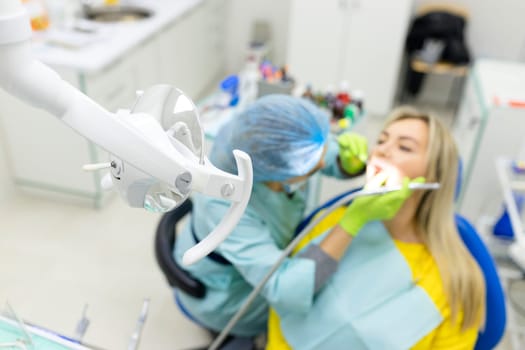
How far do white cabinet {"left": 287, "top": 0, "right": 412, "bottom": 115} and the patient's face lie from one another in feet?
6.68

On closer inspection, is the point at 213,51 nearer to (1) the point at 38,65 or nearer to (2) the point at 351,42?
(2) the point at 351,42

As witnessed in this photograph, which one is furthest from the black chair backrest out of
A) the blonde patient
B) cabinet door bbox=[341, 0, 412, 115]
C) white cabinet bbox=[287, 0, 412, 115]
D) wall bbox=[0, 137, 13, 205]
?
cabinet door bbox=[341, 0, 412, 115]

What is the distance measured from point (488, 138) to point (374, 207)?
1374mm

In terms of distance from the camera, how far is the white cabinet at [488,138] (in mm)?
2381

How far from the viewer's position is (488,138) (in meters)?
2.43

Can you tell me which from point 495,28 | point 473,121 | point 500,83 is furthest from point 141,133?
point 495,28

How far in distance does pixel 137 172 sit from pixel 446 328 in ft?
3.53

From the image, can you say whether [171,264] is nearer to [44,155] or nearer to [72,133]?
[72,133]

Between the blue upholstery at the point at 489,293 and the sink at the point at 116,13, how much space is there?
2.30 meters

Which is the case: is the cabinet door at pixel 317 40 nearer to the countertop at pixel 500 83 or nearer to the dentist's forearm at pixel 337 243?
the countertop at pixel 500 83

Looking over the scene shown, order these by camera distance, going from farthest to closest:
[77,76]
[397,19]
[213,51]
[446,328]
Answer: [213,51] → [397,19] → [77,76] → [446,328]

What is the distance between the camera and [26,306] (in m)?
1.08

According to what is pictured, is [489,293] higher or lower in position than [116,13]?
lower

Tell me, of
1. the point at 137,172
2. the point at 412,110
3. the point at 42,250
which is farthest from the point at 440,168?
the point at 42,250
